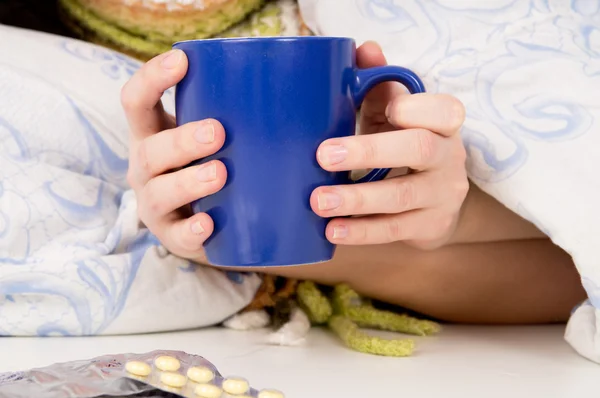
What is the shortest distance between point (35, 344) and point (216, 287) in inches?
6.8

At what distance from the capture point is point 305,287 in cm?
81

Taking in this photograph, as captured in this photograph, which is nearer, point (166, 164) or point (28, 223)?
point (166, 164)

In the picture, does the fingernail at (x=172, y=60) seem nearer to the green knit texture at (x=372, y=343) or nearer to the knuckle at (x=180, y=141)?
the knuckle at (x=180, y=141)

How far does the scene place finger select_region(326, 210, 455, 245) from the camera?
0.60m

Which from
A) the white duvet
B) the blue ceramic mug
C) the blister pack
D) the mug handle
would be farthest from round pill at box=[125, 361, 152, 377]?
the white duvet

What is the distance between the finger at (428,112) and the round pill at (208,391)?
0.26 m

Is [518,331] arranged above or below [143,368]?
below

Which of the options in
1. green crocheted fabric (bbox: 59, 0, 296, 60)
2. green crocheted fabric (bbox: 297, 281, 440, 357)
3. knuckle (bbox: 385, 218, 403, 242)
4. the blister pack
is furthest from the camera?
green crocheted fabric (bbox: 59, 0, 296, 60)

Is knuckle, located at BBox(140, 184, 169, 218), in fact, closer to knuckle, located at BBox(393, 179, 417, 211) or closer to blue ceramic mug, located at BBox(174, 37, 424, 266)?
blue ceramic mug, located at BBox(174, 37, 424, 266)

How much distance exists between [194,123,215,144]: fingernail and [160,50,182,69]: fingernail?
51 millimetres

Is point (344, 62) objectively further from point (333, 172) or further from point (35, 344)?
point (35, 344)

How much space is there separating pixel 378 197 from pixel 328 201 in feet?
0.20

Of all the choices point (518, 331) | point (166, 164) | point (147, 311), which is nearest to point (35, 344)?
point (147, 311)

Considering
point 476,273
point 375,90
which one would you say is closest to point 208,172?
point 375,90
